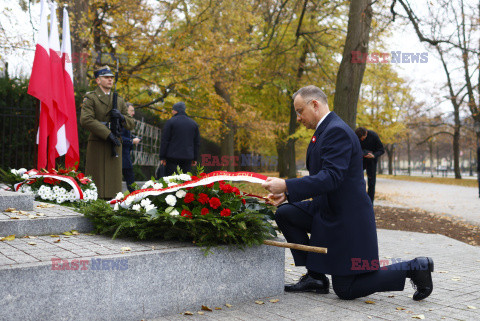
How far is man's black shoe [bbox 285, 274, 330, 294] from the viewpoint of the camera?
4703mm

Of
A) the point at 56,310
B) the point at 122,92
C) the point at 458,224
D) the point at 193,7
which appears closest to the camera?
the point at 56,310

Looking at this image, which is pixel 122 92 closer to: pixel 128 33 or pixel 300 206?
pixel 128 33

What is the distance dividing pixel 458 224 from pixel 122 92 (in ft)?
37.8

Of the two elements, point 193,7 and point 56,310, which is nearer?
point 56,310

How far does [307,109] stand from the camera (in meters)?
4.38

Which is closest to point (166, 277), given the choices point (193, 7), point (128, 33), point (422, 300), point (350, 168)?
point (350, 168)

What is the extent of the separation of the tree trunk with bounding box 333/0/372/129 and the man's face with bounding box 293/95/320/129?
792cm

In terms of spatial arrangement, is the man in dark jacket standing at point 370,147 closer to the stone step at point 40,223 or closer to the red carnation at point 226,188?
the red carnation at point 226,188

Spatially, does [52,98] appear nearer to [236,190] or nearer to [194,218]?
[236,190]

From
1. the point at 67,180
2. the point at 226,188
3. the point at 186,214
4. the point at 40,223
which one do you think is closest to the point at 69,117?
the point at 67,180

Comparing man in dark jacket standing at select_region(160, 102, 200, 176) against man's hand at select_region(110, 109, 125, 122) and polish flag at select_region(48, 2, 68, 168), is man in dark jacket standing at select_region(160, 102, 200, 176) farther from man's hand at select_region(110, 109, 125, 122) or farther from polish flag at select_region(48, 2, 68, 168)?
man's hand at select_region(110, 109, 125, 122)

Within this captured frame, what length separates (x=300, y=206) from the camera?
4.65 m

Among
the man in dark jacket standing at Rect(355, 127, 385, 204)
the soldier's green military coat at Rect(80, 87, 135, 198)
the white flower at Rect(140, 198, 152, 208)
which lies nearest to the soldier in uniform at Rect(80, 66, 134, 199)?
the soldier's green military coat at Rect(80, 87, 135, 198)

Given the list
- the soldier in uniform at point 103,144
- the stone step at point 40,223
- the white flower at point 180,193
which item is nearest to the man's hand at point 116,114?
the soldier in uniform at point 103,144
